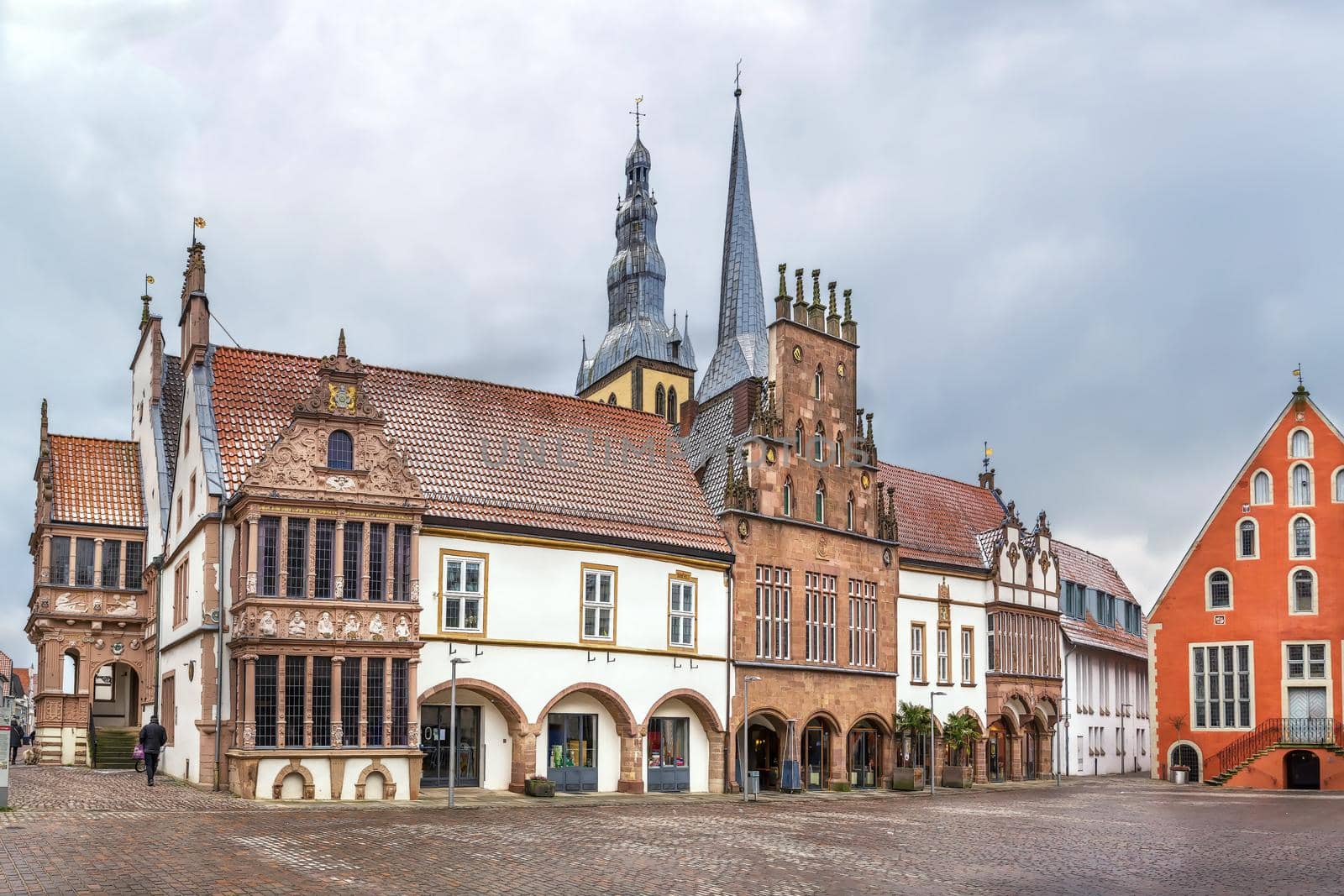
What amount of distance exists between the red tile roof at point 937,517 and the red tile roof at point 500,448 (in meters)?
10.9

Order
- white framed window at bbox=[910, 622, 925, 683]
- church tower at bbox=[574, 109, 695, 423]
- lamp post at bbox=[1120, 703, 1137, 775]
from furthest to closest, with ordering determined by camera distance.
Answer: church tower at bbox=[574, 109, 695, 423]
lamp post at bbox=[1120, 703, 1137, 775]
white framed window at bbox=[910, 622, 925, 683]

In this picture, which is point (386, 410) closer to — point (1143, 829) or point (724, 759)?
point (724, 759)

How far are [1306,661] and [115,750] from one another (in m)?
43.0

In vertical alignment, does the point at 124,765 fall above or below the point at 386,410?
below

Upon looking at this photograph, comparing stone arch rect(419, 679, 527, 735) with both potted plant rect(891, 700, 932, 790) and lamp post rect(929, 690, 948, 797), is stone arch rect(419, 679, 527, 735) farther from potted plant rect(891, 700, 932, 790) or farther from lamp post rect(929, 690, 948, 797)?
potted plant rect(891, 700, 932, 790)

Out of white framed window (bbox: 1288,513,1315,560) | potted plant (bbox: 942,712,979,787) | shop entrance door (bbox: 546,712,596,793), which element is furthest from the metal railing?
shop entrance door (bbox: 546,712,596,793)

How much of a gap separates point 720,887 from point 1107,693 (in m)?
51.3

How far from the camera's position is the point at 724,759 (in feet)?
138

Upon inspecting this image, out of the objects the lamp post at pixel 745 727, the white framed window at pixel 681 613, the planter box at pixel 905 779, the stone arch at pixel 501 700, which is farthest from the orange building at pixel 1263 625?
the stone arch at pixel 501 700

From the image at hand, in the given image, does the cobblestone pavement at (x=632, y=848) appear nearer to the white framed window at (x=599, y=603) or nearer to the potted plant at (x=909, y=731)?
the white framed window at (x=599, y=603)

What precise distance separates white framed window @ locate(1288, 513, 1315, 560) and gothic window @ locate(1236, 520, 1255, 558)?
4.44 feet

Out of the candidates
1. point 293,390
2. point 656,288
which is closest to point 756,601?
point 293,390

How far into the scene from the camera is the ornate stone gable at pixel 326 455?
107 feet

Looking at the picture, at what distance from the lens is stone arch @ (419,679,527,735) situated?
35750 mm
